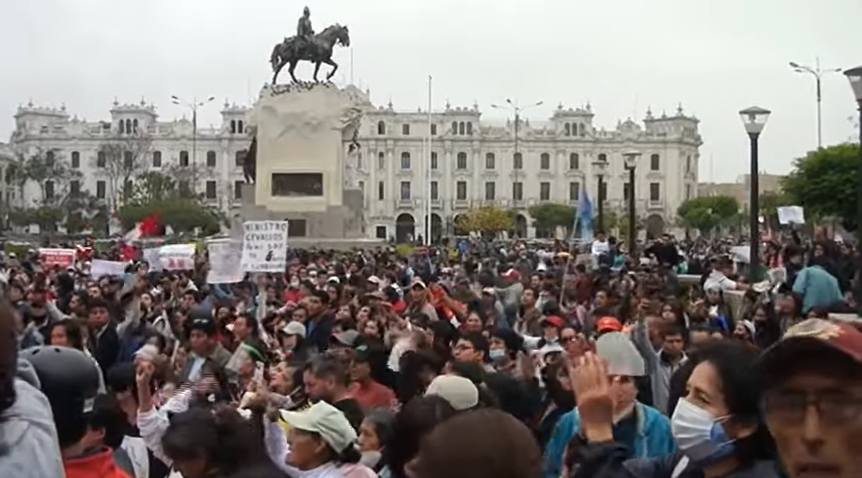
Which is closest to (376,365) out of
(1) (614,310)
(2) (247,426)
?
(2) (247,426)

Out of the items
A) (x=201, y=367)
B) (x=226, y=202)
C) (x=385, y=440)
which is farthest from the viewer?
(x=226, y=202)

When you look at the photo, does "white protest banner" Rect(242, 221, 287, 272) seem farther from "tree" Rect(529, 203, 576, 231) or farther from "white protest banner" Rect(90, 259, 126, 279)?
"tree" Rect(529, 203, 576, 231)

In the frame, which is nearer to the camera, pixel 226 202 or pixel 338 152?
pixel 338 152

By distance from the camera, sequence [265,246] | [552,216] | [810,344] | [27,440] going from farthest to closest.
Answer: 1. [552,216]
2. [265,246]
3. [27,440]
4. [810,344]

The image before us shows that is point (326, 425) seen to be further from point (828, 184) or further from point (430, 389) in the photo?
point (828, 184)

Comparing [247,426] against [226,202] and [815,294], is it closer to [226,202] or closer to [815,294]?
[815,294]

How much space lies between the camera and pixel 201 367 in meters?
7.27

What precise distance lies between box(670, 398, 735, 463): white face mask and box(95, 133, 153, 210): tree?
83439mm

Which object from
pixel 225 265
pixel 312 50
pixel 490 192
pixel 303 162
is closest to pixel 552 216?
pixel 490 192

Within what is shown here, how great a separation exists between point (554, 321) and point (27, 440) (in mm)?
7001

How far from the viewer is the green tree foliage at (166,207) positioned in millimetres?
71000

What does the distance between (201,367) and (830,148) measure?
128ft

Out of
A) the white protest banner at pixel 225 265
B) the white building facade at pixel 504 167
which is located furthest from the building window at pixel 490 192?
the white protest banner at pixel 225 265

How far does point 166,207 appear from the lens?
71812 millimetres
